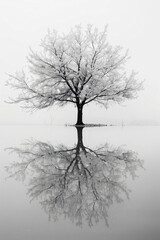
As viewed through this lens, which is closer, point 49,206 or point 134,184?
point 49,206

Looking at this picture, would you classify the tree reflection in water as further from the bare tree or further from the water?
the bare tree

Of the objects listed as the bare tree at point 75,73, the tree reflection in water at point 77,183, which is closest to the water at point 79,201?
the tree reflection in water at point 77,183

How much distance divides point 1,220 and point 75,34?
18431 millimetres

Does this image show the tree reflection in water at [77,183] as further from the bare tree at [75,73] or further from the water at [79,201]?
the bare tree at [75,73]

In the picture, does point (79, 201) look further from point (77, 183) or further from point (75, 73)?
point (75, 73)

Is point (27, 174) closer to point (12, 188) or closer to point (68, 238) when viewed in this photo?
point (12, 188)

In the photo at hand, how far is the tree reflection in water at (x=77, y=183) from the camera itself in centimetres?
255

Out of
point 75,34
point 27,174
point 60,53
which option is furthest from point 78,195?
point 75,34

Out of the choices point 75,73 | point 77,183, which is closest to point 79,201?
point 77,183

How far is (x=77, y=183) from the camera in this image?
3.51 metres

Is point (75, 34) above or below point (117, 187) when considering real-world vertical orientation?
above

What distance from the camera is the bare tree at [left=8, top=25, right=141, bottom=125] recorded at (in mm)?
18781

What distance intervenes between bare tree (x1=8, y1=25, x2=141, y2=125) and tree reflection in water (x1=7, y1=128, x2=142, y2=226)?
1325cm

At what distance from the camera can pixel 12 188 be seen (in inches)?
134
